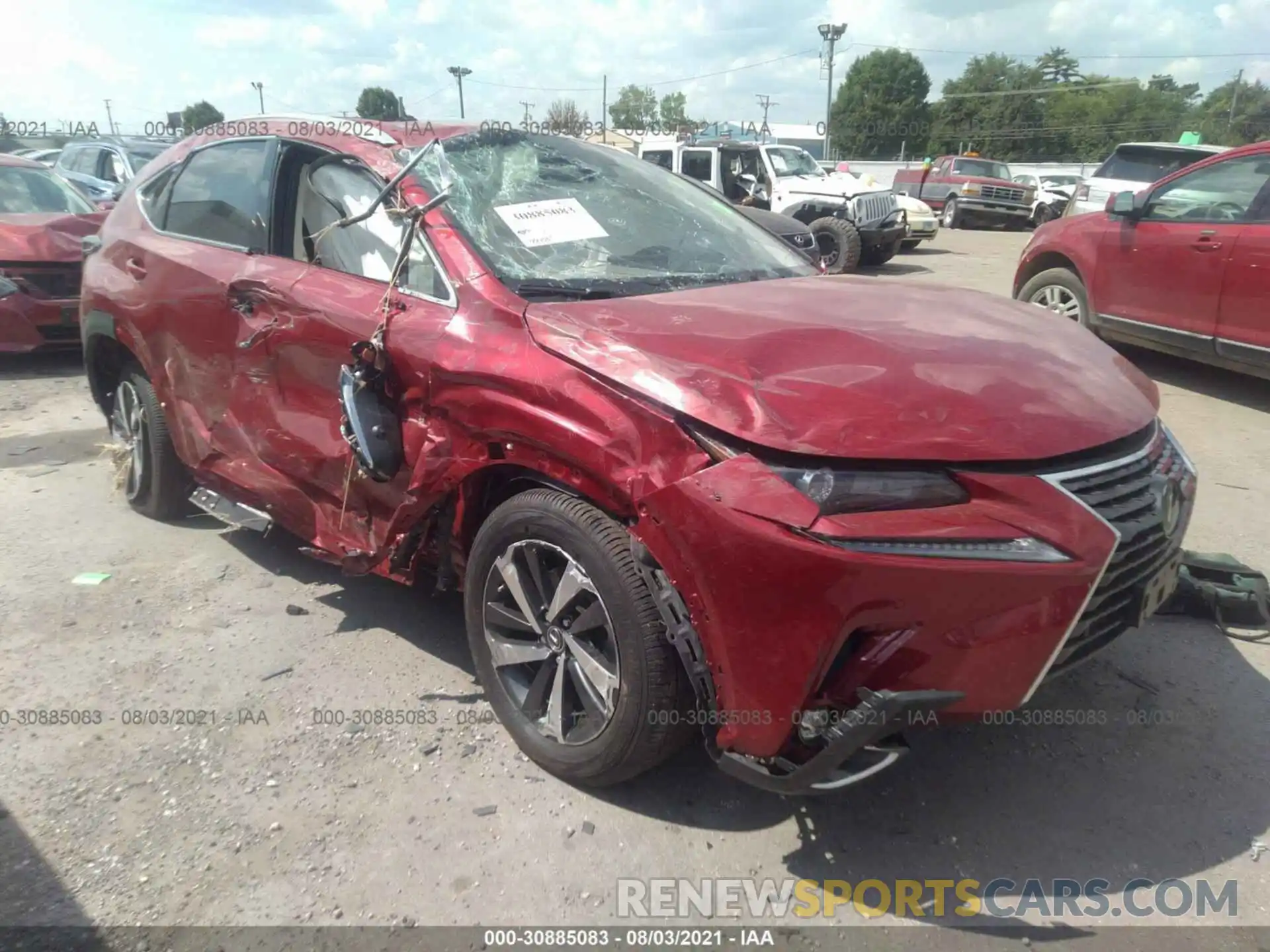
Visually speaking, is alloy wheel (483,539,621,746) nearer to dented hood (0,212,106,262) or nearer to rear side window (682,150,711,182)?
dented hood (0,212,106,262)

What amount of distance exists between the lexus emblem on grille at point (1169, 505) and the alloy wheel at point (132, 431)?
4.06 meters

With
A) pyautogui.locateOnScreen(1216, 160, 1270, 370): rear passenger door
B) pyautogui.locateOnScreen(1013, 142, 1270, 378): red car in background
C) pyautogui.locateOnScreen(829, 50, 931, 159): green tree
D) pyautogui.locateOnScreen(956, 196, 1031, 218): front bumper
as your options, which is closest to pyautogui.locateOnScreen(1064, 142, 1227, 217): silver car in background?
pyautogui.locateOnScreen(1013, 142, 1270, 378): red car in background

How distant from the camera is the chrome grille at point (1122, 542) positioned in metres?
2.14

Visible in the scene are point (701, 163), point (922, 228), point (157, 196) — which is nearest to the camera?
point (157, 196)

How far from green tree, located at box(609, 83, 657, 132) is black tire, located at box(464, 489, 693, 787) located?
262 feet

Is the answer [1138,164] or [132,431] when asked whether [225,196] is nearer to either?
[132,431]

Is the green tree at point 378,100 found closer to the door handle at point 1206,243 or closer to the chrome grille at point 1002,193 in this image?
the door handle at point 1206,243

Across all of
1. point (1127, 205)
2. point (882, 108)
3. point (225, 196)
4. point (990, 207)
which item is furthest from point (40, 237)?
point (882, 108)

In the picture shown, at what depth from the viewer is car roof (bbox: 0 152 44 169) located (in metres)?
8.75

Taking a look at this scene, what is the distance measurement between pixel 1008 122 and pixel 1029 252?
3097 inches

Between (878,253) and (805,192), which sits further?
(805,192)

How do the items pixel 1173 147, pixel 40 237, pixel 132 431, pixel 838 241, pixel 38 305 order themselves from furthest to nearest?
pixel 838 241
pixel 1173 147
pixel 40 237
pixel 38 305
pixel 132 431

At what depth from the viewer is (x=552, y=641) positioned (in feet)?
8.61

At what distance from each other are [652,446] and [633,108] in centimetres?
8888
